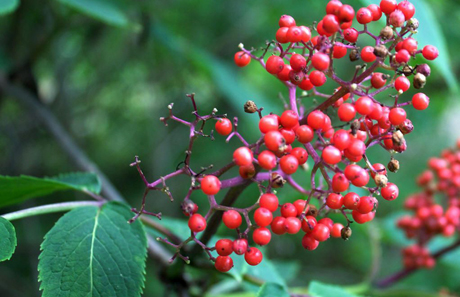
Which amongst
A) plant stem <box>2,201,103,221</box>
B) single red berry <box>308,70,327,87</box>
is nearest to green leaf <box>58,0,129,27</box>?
plant stem <box>2,201,103,221</box>

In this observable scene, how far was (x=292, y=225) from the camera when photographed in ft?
4.59

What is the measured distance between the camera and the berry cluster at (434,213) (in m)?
2.75

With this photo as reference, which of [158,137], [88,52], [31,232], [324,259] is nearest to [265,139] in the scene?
[31,232]

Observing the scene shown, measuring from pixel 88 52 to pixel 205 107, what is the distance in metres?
1.34

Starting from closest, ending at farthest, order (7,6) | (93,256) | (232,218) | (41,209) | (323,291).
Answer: (232,218) < (93,256) < (41,209) < (323,291) < (7,6)

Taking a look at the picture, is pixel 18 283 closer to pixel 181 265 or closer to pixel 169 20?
pixel 181 265

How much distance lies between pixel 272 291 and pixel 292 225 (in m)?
0.40

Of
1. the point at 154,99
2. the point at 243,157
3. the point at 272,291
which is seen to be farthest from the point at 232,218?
the point at 154,99

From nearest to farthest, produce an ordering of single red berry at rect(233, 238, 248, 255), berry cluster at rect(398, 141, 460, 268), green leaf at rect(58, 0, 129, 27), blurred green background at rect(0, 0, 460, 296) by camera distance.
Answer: single red berry at rect(233, 238, 248, 255) → green leaf at rect(58, 0, 129, 27) → berry cluster at rect(398, 141, 460, 268) → blurred green background at rect(0, 0, 460, 296)

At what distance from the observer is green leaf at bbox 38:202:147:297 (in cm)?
144

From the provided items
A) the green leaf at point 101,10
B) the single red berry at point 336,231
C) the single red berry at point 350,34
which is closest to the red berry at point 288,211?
the single red berry at point 336,231

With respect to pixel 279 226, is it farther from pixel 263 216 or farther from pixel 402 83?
pixel 402 83

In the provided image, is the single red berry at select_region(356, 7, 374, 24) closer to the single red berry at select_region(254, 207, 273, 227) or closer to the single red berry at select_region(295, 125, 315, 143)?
the single red berry at select_region(295, 125, 315, 143)

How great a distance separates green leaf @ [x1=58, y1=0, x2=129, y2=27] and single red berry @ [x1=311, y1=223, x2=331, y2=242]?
1.84m
